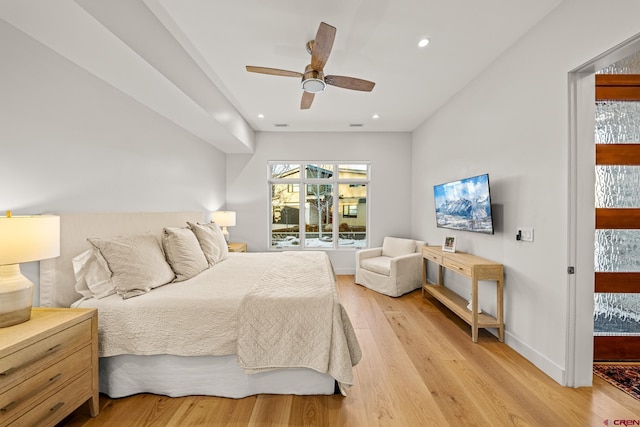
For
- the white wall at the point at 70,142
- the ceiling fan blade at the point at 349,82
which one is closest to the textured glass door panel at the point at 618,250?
the ceiling fan blade at the point at 349,82

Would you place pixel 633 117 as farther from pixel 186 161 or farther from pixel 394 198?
pixel 186 161

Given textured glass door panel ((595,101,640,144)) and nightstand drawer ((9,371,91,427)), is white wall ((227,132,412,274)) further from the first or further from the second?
nightstand drawer ((9,371,91,427))

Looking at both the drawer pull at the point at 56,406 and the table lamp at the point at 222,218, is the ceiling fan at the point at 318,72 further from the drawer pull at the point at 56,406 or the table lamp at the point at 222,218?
the drawer pull at the point at 56,406

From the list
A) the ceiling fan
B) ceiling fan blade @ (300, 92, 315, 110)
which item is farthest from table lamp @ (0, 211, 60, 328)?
ceiling fan blade @ (300, 92, 315, 110)

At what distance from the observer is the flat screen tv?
102 inches

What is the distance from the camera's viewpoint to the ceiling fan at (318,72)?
6.32 ft

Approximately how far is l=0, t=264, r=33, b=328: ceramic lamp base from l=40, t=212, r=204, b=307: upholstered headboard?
0.39m

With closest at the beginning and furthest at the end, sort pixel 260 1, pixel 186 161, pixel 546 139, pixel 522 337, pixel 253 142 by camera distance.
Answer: pixel 260 1, pixel 546 139, pixel 522 337, pixel 186 161, pixel 253 142

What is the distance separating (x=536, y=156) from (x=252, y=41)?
2634mm

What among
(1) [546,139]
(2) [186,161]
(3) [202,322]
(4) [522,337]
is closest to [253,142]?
(2) [186,161]

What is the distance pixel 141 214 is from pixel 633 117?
4371mm

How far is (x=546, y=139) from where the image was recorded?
6.82 feet

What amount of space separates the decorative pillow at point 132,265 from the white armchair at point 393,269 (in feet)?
9.43

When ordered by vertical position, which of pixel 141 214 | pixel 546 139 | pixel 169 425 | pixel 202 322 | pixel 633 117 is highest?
pixel 633 117
